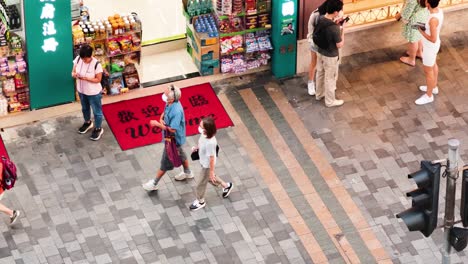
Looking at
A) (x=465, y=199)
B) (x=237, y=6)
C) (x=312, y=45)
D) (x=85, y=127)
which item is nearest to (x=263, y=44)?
(x=237, y=6)

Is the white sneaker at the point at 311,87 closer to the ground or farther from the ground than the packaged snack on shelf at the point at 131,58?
closer to the ground

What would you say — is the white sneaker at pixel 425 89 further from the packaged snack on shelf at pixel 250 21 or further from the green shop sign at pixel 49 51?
the green shop sign at pixel 49 51

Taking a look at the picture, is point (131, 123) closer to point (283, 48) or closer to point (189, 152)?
point (189, 152)

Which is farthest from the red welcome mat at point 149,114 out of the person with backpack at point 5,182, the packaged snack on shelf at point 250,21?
the person with backpack at point 5,182

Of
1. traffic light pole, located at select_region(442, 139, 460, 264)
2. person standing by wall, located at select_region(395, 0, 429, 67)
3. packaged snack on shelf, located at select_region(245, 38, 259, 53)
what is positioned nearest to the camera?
traffic light pole, located at select_region(442, 139, 460, 264)

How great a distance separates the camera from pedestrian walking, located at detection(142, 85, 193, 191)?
1616 cm

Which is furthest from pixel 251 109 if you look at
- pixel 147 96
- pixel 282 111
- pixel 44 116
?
pixel 44 116

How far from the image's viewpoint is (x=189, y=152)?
17953mm

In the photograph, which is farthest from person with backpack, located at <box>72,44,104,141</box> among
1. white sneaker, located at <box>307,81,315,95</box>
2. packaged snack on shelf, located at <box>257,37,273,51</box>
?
white sneaker, located at <box>307,81,315,95</box>

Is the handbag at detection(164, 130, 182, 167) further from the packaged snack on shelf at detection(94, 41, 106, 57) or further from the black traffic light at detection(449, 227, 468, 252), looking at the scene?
the black traffic light at detection(449, 227, 468, 252)

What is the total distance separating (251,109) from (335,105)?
54.6 inches

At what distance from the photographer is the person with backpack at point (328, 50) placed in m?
18.0

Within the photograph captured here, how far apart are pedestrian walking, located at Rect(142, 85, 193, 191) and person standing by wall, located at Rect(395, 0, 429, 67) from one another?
465 cm

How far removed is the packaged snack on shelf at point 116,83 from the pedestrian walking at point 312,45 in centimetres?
313
